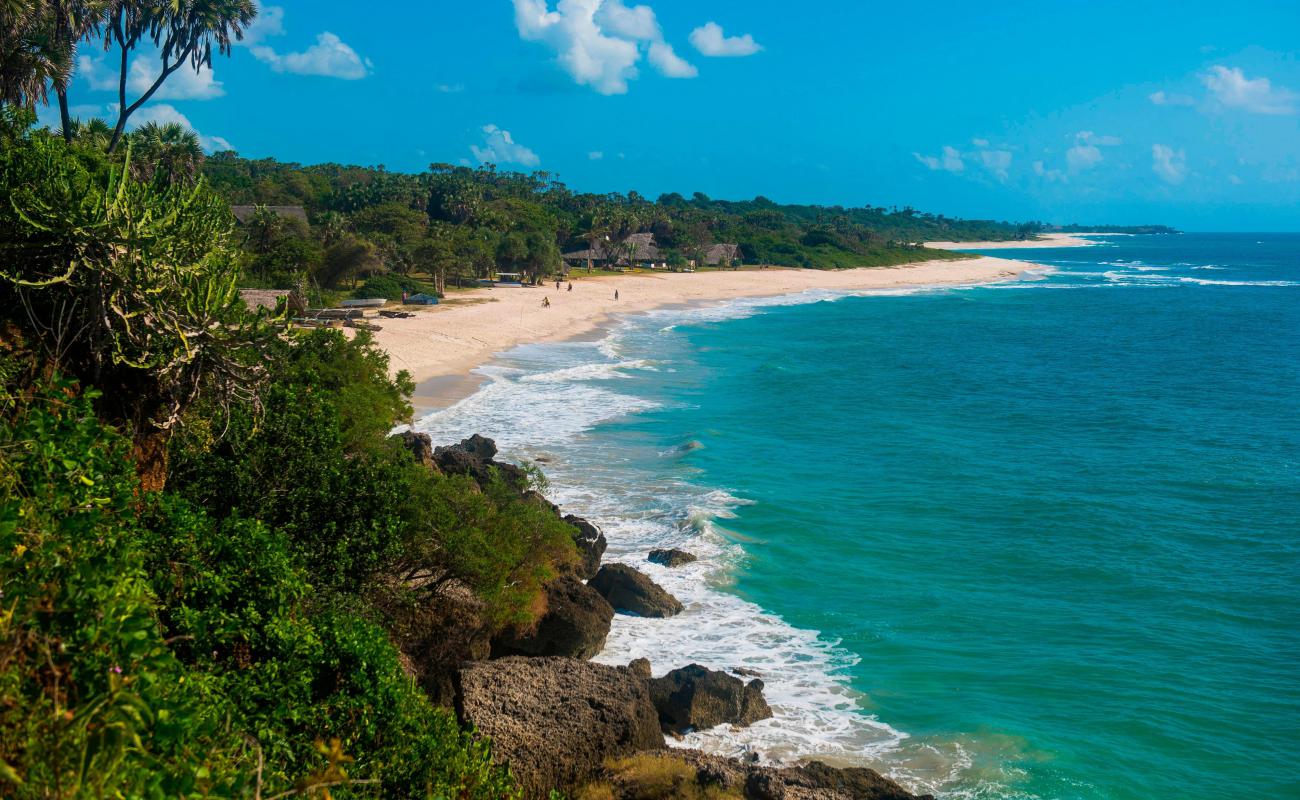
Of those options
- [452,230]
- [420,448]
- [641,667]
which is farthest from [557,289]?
[641,667]

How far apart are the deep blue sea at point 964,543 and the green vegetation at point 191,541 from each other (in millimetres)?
5413

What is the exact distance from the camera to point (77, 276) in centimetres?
1085

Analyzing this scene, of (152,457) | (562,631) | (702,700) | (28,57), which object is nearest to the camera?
(152,457)

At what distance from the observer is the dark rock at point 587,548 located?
17.6 meters

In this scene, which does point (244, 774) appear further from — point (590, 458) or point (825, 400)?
point (825, 400)

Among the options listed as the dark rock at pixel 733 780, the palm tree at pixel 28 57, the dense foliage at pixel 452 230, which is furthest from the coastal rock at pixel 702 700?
the dense foliage at pixel 452 230

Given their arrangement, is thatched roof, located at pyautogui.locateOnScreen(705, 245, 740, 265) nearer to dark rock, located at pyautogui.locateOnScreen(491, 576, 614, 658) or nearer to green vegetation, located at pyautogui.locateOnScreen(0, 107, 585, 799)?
green vegetation, located at pyautogui.locateOnScreen(0, 107, 585, 799)

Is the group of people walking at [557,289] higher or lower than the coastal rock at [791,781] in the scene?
higher

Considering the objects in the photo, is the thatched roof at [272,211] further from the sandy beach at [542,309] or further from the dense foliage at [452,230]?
the sandy beach at [542,309]

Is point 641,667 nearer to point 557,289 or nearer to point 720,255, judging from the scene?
point 557,289

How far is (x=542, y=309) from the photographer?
57.3 metres

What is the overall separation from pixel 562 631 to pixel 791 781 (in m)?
4.62

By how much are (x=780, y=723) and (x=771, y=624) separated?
3521 millimetres

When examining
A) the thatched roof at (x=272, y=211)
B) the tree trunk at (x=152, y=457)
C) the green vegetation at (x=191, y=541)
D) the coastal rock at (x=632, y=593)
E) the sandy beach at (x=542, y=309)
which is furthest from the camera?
the thatched roof at (x=272, y=211)
